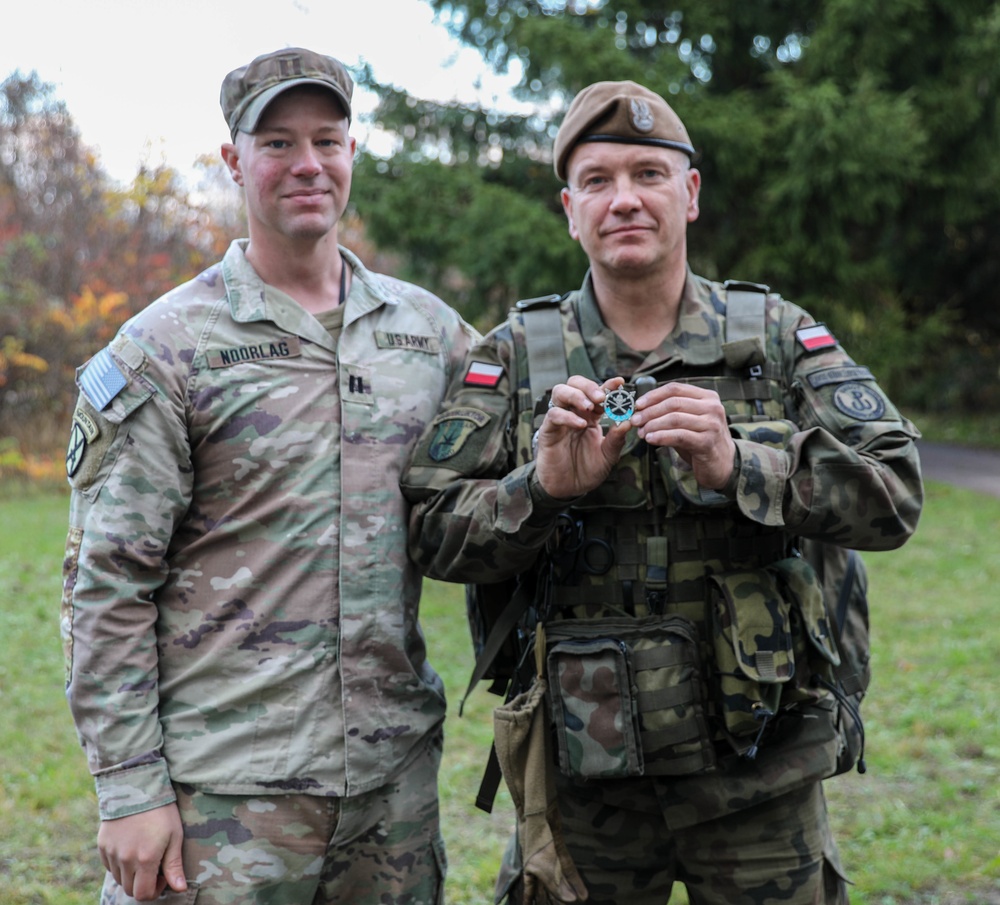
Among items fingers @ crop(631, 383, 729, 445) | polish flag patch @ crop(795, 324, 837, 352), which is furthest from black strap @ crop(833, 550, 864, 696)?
fingers @ crop(631, 383, 729, 445)

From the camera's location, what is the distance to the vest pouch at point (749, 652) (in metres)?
2.30

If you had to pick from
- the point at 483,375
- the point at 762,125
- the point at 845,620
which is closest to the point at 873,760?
Answer: the point at 845,620

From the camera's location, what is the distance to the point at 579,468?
2291mm

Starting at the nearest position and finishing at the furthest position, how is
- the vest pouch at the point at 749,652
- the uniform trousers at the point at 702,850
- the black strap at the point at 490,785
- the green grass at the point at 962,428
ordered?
the vest pouch at the point at 749,652, the uniform trousers at the point at 702,850, the black strap at the point at 490,785, the green grass at the point at 962,428

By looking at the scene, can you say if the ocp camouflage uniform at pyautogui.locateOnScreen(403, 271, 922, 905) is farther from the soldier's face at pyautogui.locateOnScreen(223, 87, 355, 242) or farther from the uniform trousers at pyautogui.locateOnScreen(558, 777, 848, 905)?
the soldier's face at pyautogui.locateOnScreen(223, 87, 355, 242)

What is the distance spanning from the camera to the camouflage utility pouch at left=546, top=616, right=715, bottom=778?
2.32m

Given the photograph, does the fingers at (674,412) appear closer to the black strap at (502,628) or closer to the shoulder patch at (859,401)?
the shoulder patch at (859,401)

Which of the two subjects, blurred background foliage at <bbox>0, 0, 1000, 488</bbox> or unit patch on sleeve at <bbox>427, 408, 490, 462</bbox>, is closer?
unit patch on sleeve at <bbox>427, 408, 490, 462</bbox>

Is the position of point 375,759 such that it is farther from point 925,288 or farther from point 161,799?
point 925,288

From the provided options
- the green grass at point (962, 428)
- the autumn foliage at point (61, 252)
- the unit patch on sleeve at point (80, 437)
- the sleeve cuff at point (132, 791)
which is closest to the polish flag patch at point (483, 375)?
the unit patch on sleeve at point (80, 437)

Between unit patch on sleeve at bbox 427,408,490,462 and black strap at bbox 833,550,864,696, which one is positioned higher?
unit patch on sleeve at bbox 427,408,490,462

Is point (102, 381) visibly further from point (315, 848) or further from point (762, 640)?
point (762, 640)

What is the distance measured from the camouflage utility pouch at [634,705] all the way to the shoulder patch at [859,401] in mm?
629

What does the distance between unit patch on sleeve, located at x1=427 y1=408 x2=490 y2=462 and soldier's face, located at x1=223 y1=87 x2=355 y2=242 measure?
0.52 metres
